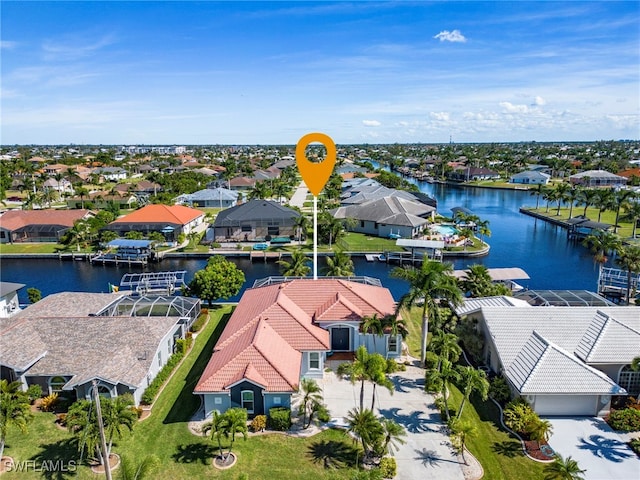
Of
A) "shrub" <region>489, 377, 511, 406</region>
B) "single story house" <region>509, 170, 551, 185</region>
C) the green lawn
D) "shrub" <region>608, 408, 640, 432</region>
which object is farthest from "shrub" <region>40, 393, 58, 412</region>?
"single story house" <region>509, 170, 551, 185</region>

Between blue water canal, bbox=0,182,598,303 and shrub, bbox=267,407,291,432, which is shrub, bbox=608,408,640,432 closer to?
shrub, bbox=267,407,291,432

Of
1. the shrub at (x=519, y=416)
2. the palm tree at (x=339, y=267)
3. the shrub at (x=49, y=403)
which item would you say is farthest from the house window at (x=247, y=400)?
the palm tree at (x=339, y=267)

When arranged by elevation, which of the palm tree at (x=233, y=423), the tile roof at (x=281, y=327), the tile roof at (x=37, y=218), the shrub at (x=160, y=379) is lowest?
the shrub at (x=160, y=379)

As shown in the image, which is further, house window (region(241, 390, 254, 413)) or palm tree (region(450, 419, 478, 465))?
house window (region(241, 390, 254, 413))

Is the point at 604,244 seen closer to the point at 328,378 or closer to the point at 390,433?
the point at 328,378

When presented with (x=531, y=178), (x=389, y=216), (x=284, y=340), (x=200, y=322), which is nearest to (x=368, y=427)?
(x=284, y=340)

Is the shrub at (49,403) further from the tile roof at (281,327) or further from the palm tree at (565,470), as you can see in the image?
the palm tree at (565,470)

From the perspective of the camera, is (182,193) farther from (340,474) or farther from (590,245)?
(340,474)

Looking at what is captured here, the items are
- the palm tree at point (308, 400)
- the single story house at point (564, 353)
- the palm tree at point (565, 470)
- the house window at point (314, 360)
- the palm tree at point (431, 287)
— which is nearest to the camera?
the palm tree at point (565, 470)
